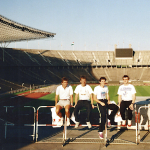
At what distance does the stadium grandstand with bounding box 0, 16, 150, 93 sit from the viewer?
5112 cm

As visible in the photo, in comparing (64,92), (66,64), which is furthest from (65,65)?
(64,92)

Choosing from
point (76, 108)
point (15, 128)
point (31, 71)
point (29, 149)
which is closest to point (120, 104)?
point (76, 108)

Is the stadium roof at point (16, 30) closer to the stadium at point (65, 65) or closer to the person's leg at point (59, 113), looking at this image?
the stadium at point (65, 65)

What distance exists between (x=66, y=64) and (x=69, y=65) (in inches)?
40.0

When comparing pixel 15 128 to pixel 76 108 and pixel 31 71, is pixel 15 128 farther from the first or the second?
pixel 31 71

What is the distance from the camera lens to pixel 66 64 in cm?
6488

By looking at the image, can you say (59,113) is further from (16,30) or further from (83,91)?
(16,30)

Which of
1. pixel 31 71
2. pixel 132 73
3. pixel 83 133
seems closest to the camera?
pixel 83 133

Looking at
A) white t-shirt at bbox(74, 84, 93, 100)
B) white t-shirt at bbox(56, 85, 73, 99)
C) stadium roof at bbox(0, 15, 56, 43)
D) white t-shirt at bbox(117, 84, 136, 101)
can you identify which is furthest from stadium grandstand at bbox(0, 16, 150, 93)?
white t-shirt at bbox(117, 84, 136, 101)

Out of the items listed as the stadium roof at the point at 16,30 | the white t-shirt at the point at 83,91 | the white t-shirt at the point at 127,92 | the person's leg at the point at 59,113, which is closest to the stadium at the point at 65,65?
the stadium roof at the point at 16,30

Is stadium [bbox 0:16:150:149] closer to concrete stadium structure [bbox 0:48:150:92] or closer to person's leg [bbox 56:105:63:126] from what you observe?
concrete stadium structure [bbox 0:48:150:92]

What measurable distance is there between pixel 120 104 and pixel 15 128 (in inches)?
221

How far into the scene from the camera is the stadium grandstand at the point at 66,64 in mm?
51125

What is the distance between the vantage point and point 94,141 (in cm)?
829
